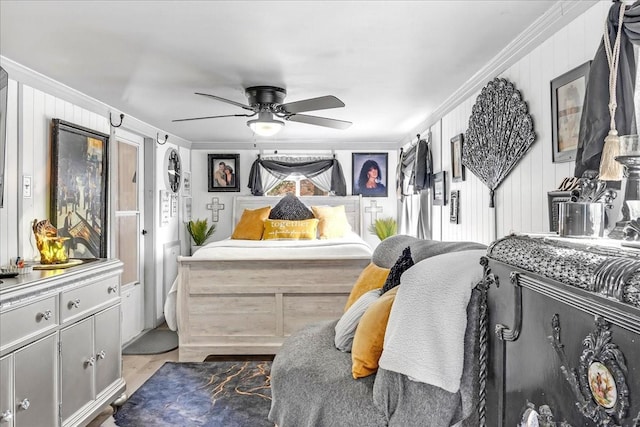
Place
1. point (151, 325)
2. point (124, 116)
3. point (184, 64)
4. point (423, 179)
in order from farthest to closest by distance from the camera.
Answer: point (151, 325) → point (423, 179) → point (124, 116) → point (184, 64)

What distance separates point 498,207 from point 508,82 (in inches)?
31.1

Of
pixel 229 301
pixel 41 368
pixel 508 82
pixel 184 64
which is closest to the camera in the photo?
pixel 41 368

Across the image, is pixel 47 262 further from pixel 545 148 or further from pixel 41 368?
pixel 545 148

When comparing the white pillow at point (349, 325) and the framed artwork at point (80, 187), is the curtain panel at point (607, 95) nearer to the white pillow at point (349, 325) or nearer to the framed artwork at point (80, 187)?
the white pillow at point (349, 325)

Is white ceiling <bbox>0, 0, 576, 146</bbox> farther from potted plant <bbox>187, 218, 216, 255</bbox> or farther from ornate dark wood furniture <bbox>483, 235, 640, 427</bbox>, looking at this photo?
potted plant <bbox>187, 218, 216, 255</bbox>

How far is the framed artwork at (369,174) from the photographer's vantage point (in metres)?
6.57

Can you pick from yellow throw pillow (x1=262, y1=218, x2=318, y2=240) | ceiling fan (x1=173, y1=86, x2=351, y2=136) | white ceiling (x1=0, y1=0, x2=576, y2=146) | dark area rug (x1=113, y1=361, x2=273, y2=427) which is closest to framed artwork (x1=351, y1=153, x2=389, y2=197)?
yellow throw pillow (x1=262, y1=218, x2=318, y2=240)

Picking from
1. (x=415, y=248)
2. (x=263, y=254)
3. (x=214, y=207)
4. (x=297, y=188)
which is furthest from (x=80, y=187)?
(x=297, y=188)

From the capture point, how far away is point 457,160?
371 centimetres

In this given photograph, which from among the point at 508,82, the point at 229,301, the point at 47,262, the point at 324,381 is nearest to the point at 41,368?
the point at 47,262

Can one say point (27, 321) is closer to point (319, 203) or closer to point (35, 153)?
point (35, 153)

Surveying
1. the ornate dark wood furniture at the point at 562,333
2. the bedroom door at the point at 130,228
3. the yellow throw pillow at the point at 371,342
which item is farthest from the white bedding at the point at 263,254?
the ornate dark wood furniture at the point at 562,333

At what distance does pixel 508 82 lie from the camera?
2.67m

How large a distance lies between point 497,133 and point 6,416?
3.05m
